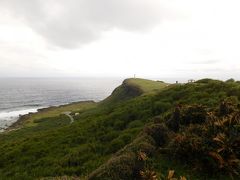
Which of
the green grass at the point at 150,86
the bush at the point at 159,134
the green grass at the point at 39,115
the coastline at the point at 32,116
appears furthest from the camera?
the green grass at the point at 39,115

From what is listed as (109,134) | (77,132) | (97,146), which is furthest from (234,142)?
(77,132)

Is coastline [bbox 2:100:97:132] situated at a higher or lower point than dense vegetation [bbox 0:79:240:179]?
lower

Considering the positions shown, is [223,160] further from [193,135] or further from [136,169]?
[136,169]

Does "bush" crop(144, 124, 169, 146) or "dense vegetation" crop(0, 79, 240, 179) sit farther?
"bush" crop(144, 124, 169, 146)

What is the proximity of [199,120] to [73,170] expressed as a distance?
10.1m

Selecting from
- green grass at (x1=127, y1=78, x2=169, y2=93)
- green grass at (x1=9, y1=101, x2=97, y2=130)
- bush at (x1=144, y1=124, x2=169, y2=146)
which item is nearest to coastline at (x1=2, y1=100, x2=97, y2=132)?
green grass at (x1=9, y1=101, x2=97, y2=130)

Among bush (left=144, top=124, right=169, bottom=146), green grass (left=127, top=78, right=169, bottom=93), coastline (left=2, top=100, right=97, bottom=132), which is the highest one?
bush (left=144, top=124, right=169, bottom=146)

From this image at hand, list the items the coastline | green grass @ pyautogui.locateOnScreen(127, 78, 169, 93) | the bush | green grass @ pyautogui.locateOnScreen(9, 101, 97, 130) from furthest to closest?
green grass @ pyautogui.locateOnScreen(9, 101, 97, 130) < the coastline < green grass @ pyautogui.locateOnScreen(127, 78, 169, 93) < the bush

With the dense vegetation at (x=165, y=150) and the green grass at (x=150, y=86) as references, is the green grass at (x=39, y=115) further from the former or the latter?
the dense vegetation at (x=165, y=150)

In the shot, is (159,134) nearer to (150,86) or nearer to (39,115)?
(150,86)

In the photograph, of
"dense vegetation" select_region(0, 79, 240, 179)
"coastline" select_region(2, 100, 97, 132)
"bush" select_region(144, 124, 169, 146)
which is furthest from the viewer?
"coastline" select_region(2, 100, 97, 132)

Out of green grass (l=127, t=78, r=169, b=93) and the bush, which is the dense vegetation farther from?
green grass (l=127, t=78, r=169, b=93)

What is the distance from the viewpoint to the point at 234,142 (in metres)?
10.8

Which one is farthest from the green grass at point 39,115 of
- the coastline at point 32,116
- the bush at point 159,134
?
the bush at point 159,134
